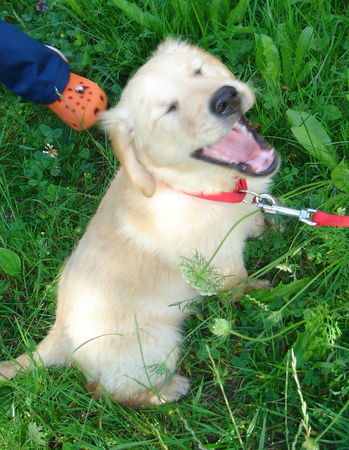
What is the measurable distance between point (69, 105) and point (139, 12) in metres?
0.73

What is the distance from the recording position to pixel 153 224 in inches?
85.7

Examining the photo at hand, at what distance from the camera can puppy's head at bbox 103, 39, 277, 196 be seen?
1906mm

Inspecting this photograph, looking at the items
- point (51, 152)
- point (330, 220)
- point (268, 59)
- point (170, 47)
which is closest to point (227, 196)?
point (330, 220)

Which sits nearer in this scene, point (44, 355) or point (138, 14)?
point (44, 355)

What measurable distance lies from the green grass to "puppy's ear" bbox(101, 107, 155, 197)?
647 mm

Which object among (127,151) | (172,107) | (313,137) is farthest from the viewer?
(313,137)

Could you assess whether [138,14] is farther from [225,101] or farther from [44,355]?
[44,355]

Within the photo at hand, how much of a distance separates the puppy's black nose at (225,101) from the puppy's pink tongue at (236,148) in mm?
216

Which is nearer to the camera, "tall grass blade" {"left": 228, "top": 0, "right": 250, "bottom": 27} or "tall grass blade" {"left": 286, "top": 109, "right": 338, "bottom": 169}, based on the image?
"tall grass blade" {"left": 286, "top": 109, "right": 338, "bottom": 169}

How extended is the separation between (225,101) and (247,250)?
3.35 ft

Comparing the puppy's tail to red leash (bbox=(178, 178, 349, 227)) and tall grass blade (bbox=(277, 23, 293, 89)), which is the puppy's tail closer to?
red leash (bbox=(178, 178, 349, 227))

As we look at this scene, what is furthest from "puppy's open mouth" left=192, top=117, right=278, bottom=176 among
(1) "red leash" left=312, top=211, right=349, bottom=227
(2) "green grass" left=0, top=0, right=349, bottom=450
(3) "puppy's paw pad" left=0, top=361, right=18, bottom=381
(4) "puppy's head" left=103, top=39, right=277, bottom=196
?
(3) "puppy's paw pad" left=0, top=361, right=18, bottom=381

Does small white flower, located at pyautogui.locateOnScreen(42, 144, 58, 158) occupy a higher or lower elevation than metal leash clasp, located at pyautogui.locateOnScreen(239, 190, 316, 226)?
lower

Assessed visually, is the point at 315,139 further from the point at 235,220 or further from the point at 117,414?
the point at 117,414
